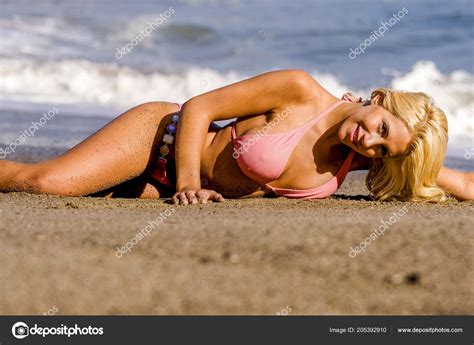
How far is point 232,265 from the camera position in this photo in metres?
3.23

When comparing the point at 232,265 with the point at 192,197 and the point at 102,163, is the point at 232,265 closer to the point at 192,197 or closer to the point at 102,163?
the point at 192,197

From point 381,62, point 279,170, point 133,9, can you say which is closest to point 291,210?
point 279,170

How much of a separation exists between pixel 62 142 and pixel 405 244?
5.17 metres

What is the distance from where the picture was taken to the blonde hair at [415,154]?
4.47 metres

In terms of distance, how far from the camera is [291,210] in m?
4.34

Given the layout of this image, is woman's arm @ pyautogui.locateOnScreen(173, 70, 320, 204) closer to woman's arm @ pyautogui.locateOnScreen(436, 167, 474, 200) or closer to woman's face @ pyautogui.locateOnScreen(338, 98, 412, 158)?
woman's face @ pyautogui.locateOnScreen(338, 98, 412, 158)

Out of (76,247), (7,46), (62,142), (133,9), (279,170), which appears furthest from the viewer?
(133,9)

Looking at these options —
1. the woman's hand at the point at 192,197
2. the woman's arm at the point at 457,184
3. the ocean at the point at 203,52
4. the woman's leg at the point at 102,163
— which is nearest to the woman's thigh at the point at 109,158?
the woman's leg at the point at 102,163

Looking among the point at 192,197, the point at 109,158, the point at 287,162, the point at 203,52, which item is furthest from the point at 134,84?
the point at 192,197

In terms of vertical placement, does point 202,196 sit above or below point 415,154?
below

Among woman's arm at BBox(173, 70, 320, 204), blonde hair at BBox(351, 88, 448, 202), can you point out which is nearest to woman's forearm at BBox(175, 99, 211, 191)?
woman's arm at BBox(173, 70, 320, 204)
